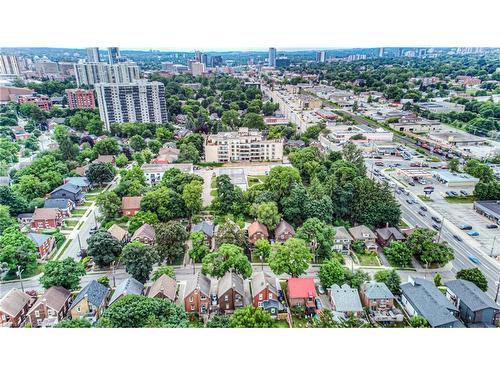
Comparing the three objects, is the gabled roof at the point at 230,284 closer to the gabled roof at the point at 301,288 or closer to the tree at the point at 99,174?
the gabled roof at the point at 301,288

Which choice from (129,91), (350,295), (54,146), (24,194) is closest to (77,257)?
(24,194)

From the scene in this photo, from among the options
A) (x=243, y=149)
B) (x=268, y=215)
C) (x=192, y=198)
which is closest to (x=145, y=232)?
(x=192, y=198)

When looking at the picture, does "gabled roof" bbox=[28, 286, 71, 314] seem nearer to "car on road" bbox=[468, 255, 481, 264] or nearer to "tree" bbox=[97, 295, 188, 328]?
"tree" bbox=[97, 295, 188, 328]

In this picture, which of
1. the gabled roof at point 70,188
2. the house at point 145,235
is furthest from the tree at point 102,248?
the gabled roof at point 70,188

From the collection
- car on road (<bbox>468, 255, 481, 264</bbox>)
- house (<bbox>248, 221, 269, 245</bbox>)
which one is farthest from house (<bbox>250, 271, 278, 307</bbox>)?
car on road (<bbox>468, 255, 481, 264</bbox>)

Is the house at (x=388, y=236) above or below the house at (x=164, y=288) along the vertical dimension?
below
